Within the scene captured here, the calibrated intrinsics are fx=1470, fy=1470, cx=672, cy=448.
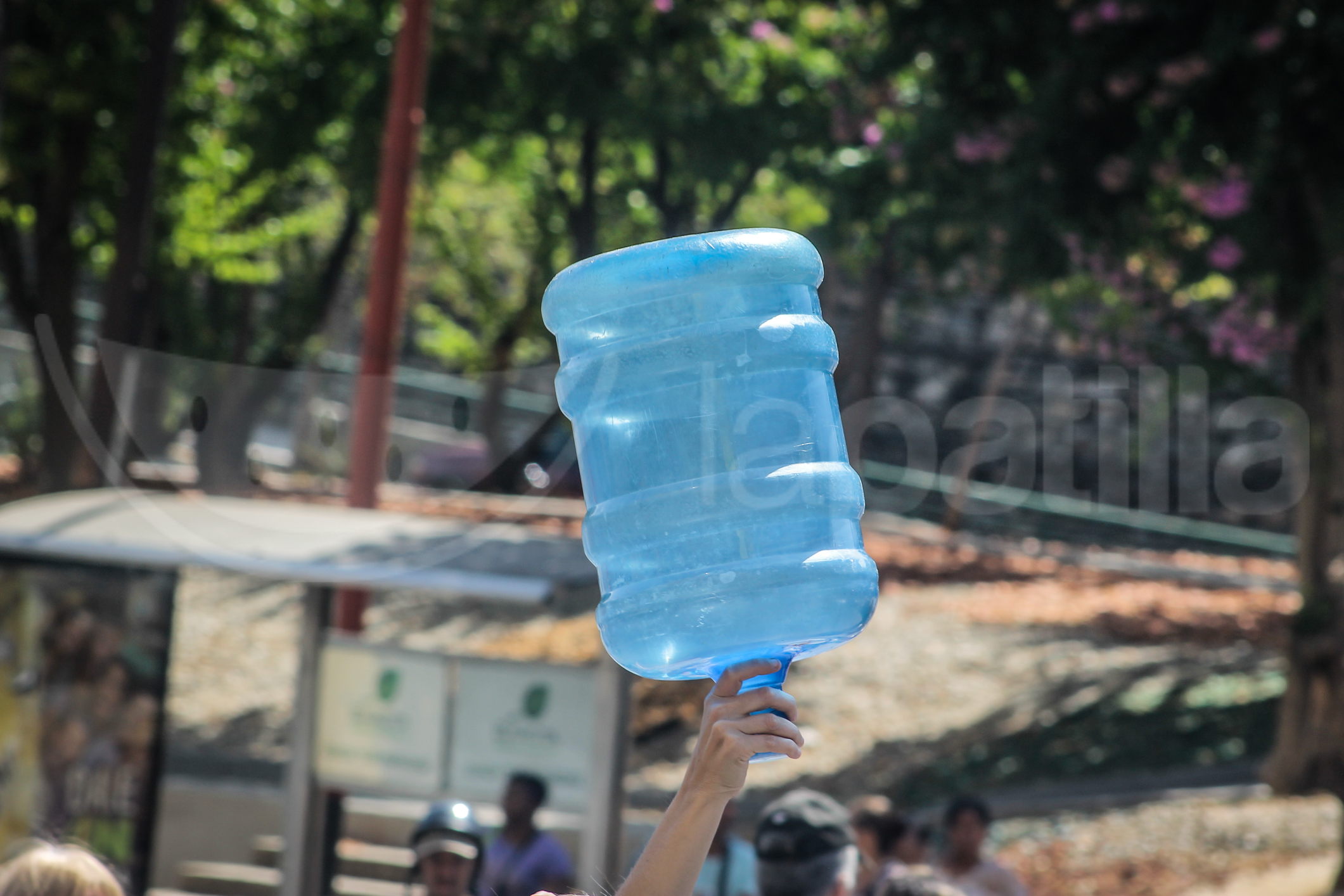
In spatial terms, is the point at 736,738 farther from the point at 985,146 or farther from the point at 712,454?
the point at 985,146

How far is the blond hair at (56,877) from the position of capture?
272 centimetres

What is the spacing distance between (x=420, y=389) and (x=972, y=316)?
40.9 ft

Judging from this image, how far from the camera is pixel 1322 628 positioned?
10258 millimetres

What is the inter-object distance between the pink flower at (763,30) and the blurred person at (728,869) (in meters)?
10.4

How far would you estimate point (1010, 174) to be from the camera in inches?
401

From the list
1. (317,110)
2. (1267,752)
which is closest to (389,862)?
(1267,752)

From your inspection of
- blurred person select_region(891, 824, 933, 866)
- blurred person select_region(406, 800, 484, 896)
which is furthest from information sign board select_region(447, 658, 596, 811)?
blurred person select_region(891, 824, 933, 866)

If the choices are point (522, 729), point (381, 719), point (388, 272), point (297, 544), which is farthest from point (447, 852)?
point (388, 272)

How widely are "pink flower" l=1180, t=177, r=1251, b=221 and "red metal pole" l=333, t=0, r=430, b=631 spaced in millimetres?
5386

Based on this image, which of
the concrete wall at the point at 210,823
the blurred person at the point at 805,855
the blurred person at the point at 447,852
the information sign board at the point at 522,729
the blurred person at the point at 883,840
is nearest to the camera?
the blurred person at the point at 805,855

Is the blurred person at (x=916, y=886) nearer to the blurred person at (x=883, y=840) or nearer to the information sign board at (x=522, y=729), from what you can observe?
the blurred person at (x=883, y=840)

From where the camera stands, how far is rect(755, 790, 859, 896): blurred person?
154 inches

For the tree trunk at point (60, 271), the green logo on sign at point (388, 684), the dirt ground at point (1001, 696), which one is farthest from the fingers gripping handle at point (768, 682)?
the tree trunk at point (60, 271)

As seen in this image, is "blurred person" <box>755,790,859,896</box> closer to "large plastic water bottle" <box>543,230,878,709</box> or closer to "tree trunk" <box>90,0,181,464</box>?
"large plastic water bottle" <box>543,230,878,709</box>
